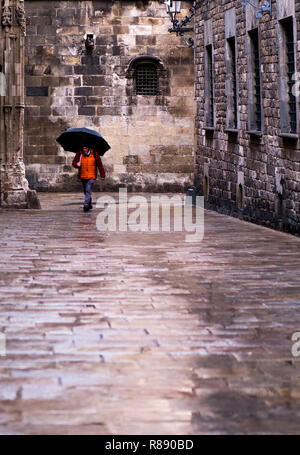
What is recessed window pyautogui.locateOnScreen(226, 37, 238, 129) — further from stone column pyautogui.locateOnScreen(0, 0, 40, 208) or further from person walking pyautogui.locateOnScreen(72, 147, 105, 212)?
stone column pyautogui.locateOnScreen(0, 0, 40, 208)

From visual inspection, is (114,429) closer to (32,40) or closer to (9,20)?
(9,20)

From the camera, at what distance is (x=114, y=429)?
4918 millimetres

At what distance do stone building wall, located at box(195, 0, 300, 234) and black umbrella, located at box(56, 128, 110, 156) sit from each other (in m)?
2.38

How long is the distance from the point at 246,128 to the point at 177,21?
7.61m

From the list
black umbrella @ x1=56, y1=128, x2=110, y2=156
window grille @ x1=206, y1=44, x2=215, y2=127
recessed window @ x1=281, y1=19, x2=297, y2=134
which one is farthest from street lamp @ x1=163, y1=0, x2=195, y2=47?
recessed window @ x1=281, y1=19, x2=297, y2=134

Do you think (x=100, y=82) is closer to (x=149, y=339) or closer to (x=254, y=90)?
(x=254, y=90)

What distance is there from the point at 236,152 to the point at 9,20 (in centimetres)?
504

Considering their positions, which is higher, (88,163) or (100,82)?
(100,82)

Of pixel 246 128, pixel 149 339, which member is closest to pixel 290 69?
pixel 246 128

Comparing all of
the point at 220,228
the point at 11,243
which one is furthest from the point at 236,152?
the point at 11,243

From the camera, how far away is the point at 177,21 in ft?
82.5

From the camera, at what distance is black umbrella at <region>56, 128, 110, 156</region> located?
2023cm

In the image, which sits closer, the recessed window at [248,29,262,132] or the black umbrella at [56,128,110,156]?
the recessed window at [248,29,262,132]

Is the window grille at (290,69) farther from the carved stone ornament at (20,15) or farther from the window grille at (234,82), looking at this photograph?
the carved stone ornament at (20,15)
